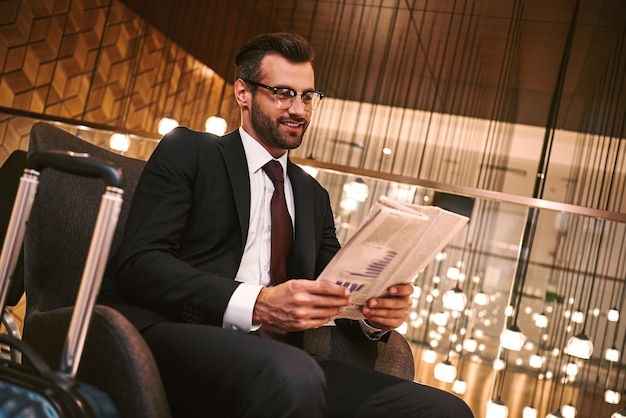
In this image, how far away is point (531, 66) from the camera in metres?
6.53

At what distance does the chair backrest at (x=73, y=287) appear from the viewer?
39.7 inches

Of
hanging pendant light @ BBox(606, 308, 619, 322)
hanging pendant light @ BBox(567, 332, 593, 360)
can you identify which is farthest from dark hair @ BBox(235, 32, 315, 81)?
hanging pendant light @ BBox(606, 308, 619, 322)

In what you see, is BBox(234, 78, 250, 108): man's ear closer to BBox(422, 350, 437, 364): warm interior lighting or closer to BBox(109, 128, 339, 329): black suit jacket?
BBox(109, 128, 339, 329): black suit jacket

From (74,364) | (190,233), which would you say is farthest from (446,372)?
(74,364)

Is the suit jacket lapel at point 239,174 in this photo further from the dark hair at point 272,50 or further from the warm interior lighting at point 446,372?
the warm interior lighting at point 446,372

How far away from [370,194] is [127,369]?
343 cm

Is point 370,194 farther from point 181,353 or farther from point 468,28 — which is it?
point 181,353

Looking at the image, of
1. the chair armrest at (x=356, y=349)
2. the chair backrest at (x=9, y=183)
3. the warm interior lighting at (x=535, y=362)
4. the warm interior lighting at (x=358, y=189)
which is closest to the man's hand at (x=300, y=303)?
the chair armrest at (x=356, y=349)

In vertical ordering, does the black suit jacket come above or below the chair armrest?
above

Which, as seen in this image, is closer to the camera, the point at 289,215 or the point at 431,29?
the point at 289,215

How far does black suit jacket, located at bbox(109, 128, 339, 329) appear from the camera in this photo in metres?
1.30

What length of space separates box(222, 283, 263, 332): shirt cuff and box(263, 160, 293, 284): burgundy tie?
0.82 feet

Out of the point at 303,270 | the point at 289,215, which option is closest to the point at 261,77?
the point at 289,215

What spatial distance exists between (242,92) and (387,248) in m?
0.65
